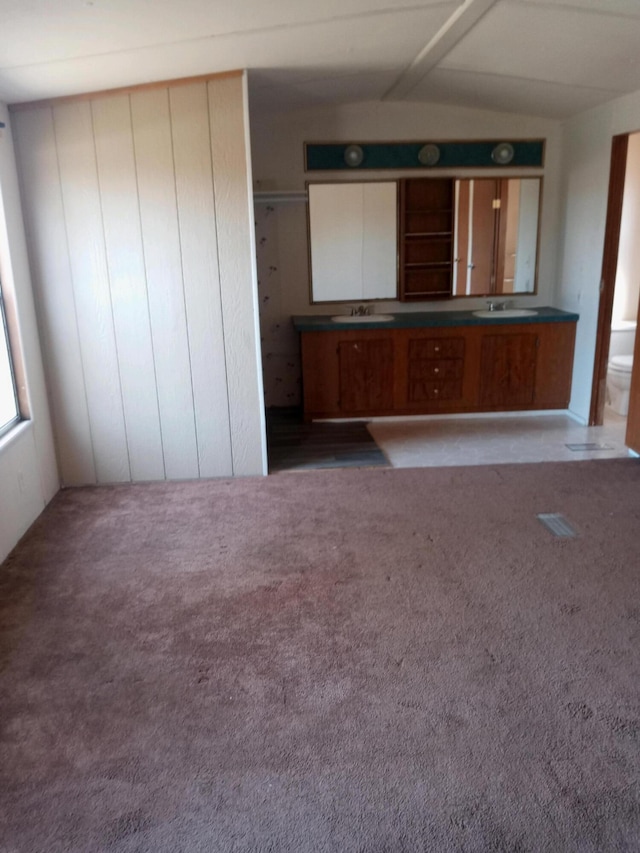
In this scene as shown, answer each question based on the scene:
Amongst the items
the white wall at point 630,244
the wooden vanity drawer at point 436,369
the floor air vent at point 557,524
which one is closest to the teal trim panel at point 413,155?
the white wall at point 630,244

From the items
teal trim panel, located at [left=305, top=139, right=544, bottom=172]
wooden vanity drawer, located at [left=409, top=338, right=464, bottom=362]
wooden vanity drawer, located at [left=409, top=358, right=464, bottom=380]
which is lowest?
wooden vanity drawer, located at [left=409, top=358, right=464, bottom=380]

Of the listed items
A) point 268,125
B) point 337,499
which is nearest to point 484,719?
point 337,499

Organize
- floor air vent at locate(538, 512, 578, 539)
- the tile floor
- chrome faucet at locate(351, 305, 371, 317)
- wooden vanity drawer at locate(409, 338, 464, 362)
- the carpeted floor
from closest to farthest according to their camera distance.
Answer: the carpeted floor → floor air vent at locate(538, 512, 578, 539) → the tile floor → wooden vanity drawer at locate(409, 338, 464, 362) → chrome faucet at locate(351, 305, 371, 317)

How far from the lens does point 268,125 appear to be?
5.10 m

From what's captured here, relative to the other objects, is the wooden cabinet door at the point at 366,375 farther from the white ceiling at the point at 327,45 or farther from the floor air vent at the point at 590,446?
the white ceiling at the point at 327,45

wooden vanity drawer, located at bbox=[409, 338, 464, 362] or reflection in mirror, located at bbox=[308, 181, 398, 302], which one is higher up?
reflection in mirror, located at bbox=[308, 181, 398, 302]

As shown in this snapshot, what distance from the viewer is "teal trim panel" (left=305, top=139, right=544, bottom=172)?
16.9 ft

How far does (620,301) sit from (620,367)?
1.07 m

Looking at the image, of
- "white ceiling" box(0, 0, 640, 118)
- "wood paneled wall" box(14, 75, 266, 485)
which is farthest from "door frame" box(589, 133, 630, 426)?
"wood paneled wall" box(14, 75, 266, 485)

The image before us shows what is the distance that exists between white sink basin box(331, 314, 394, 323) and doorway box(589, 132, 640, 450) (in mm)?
1577

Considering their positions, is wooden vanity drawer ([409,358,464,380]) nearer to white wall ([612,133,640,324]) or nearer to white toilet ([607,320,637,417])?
white toilet ([607,320,637,417])

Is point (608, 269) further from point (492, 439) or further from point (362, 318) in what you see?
point (362, 318)

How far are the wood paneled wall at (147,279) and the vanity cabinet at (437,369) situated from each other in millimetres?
1158

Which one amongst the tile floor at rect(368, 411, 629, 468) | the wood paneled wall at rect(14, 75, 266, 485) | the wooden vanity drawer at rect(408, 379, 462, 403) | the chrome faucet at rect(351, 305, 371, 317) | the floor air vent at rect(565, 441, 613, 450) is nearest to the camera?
the wood paneled wall at rect(14, 75, 266, 485)
